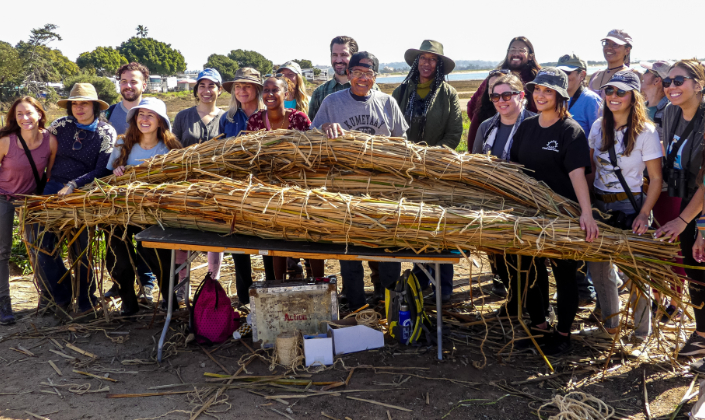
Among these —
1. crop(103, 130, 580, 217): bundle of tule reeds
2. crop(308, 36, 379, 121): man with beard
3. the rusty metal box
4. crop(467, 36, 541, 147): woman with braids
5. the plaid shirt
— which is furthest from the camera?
the plaid shirt

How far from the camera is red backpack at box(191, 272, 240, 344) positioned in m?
3.67

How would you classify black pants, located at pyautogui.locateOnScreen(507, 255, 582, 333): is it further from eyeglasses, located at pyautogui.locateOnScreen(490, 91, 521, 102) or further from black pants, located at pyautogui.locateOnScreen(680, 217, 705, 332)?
eyeglasses, located at pyautogui.locateOnScreen(490, 91, 521, 102)

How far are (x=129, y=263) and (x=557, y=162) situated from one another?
3.18 metres

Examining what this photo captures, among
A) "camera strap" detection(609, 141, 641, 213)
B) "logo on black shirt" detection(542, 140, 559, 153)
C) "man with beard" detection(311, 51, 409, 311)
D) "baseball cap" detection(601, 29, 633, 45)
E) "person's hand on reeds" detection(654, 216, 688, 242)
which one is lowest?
"person's hand on reeds" detection(654, 216, 688, 242)

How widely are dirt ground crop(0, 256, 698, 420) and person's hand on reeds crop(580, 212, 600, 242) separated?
0.62m

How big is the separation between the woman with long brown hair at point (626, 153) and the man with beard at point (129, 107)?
3.59 m

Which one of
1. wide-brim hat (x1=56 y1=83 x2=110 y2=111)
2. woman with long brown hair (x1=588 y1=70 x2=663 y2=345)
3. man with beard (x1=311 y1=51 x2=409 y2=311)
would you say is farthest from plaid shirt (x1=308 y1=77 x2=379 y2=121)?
woman with long brown hair (x1=588 y1=70 x2=663 y2=345)

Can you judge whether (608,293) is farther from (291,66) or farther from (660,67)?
(291,66)

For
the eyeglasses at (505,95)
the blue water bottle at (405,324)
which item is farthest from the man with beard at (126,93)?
the eyeglasses at (505,95)

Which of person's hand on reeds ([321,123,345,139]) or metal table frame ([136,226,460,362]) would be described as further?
person's hand on reeds ([321,123,345,139])

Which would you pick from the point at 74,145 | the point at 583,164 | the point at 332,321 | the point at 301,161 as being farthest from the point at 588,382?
the point at 74,145

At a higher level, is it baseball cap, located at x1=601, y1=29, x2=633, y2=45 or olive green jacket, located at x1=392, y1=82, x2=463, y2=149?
baseball cap, located at x1=601, y1=29, x2=633, y2=45

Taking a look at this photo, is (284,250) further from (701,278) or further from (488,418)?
(701,278)

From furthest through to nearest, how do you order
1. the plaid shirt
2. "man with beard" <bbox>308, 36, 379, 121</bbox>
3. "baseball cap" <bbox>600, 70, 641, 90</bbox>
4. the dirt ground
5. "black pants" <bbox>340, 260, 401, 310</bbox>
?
the plaid shirt
"man with beard" <bbox>308, 36, 379, 121</bbox>
"black pants" <bbox>340, 260, 401, 310</bbox>
"baseball cap" <bbox>600, 70, 641, 90</bbox>
the dirt ground
